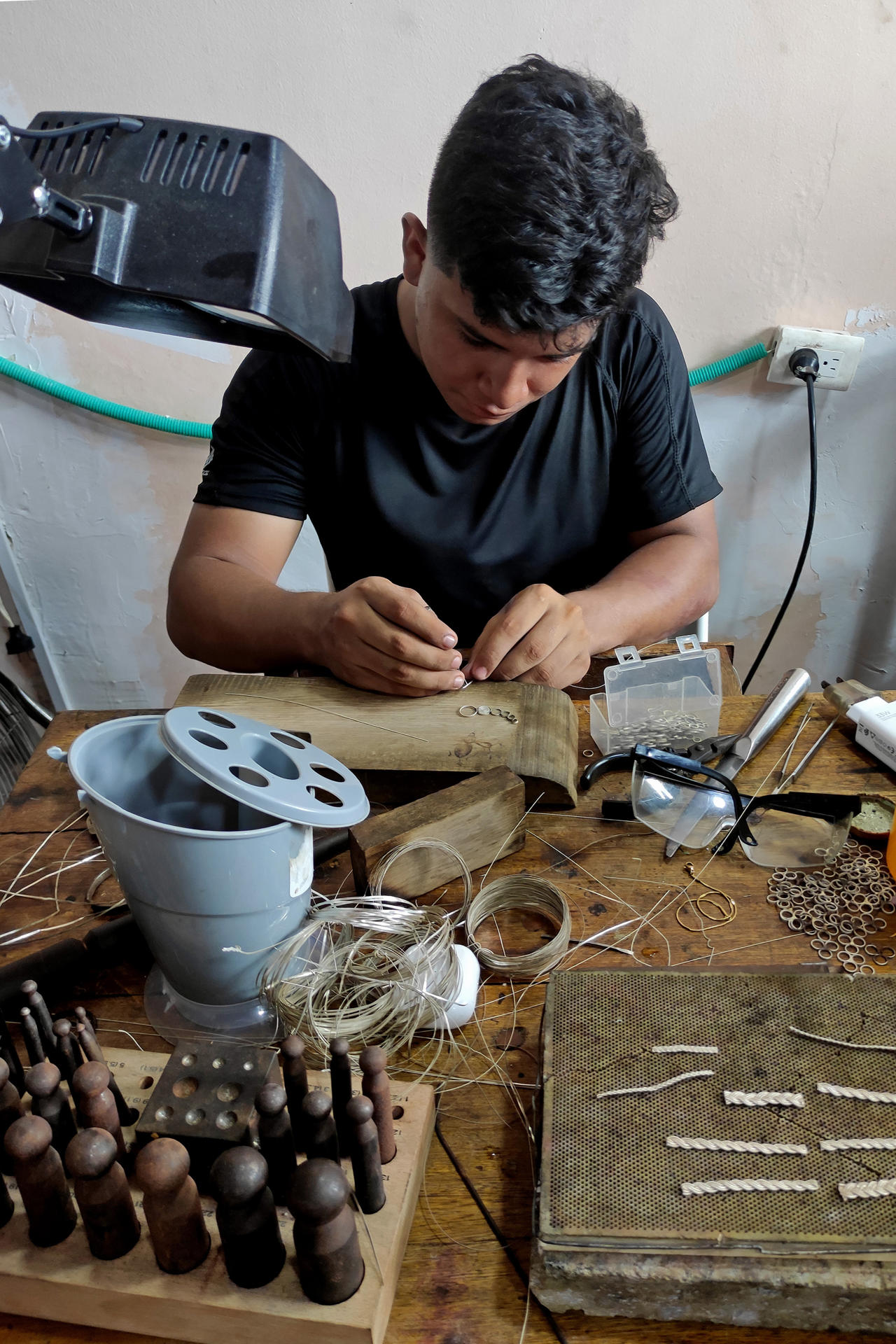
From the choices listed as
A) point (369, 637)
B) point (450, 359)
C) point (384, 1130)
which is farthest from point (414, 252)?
point (384, 1130)

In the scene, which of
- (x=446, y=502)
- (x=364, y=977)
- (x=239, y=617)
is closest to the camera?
(x=364, y=977)

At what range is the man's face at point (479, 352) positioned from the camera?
0.99 meters

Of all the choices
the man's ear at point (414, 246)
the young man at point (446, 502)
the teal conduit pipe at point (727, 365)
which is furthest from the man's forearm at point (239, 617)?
the teal conduit pipe at point (727, 365)

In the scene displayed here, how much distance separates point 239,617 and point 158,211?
916 millimetres

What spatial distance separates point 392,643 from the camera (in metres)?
1.12

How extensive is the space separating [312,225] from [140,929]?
0.64 meters

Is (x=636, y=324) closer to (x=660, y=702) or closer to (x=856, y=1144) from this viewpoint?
(x=660, y=702)

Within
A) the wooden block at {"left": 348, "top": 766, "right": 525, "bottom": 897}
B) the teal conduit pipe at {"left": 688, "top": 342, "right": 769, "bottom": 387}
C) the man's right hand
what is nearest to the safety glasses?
the wooden block at {"left": 348, "top": 766, "right": 525, "bottom": 897}

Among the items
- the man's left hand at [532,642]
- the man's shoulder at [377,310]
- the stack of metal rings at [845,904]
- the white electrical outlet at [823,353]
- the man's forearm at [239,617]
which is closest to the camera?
the stack of metal rings at [845,904]

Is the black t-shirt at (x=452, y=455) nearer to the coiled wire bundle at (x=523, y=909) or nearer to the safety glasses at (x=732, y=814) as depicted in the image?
the safety glasses at (x=732, y=814)

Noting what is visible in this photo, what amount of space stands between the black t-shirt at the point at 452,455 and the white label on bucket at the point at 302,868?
2.60 ft

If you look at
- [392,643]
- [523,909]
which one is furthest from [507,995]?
[392,643]

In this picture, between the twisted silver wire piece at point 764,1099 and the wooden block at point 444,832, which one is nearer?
the twisted silver wire piece at point 764,1099

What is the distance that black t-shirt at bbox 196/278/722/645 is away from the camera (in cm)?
141
